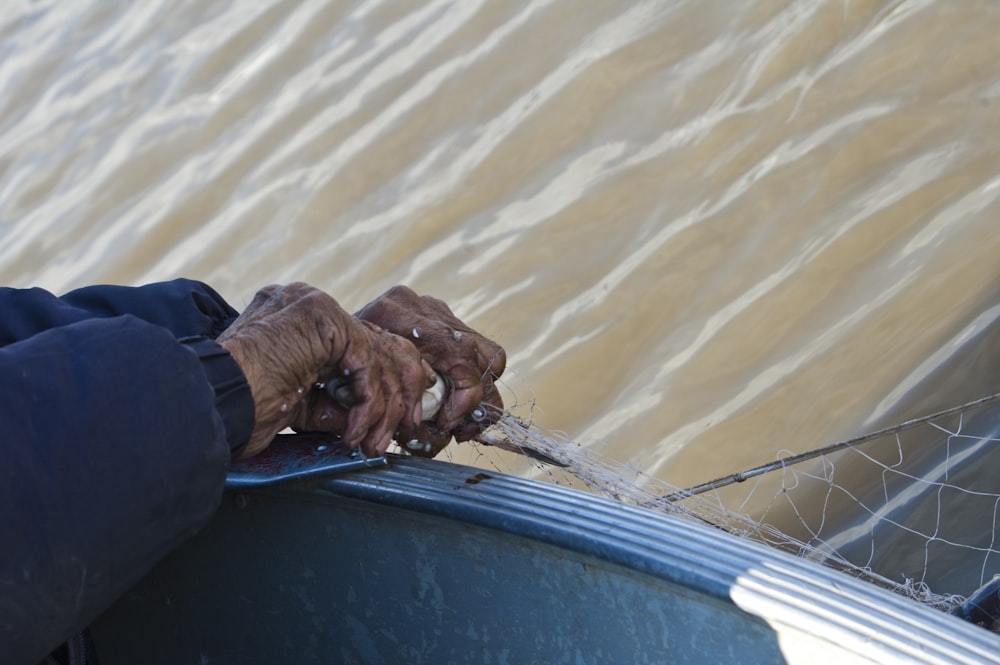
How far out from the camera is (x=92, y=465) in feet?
4.06

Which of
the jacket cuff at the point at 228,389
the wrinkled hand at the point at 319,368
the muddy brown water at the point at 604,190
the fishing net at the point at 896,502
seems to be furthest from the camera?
the muddy brown water at the point at 604,190

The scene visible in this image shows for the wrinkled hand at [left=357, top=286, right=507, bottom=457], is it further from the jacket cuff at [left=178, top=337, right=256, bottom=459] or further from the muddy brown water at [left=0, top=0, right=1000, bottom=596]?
the muddy brown water at [left=0, top=0, right=1000, bottom=596]

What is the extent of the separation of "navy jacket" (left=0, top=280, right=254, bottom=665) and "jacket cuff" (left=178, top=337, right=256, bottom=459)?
0.09 feet

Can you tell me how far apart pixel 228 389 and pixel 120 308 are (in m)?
0.36

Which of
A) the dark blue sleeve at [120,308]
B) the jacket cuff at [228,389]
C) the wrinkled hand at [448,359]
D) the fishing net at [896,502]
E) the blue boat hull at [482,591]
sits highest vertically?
the dark blue sleeve at [120,308]

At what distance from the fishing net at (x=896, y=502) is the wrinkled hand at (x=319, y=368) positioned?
0.68 meters

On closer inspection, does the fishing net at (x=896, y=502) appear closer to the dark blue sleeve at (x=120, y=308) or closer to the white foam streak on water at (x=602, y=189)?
the white foam streak on water at (x=602, y=189)

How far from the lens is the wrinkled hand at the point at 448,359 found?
1832mm

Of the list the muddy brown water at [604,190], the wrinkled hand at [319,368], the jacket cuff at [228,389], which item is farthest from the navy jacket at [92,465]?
the muddy brown water at [604,190]

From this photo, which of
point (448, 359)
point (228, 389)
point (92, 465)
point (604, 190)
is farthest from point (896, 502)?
point (92, 465)

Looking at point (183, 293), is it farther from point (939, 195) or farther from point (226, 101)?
point (226, 101)

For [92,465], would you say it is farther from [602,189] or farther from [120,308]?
[602,189]

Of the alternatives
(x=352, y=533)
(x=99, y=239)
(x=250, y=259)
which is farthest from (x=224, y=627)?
(x=99, y=239)

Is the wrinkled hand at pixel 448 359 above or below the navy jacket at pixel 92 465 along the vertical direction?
below
